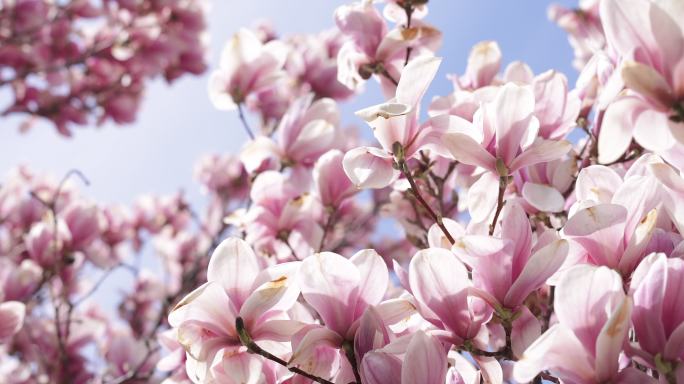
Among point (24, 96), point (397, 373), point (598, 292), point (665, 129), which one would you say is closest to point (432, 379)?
point (397, 373)

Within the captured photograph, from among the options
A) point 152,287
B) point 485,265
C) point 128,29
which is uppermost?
point 485,265

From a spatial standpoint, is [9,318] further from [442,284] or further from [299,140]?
[442,284]

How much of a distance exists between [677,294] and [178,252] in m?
2.67

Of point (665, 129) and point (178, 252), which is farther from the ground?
point (665, 129)

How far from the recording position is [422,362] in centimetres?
62

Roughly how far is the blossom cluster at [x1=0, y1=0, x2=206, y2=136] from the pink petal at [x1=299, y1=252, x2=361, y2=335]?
99.6 inches

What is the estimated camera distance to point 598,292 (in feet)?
1.80

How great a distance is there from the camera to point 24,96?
293cm

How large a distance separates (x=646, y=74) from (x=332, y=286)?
379mm

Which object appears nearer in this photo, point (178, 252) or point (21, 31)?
point (21, 31)

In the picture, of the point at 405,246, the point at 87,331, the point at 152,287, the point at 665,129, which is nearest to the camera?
the point at 665,129

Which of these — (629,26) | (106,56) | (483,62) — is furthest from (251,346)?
(106,56)

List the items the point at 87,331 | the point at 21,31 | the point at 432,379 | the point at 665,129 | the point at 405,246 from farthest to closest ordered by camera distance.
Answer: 1. the point at 405,246
2. the point at 21,31
3. the point at 87,331
4. the point at 432,379
5. the point at 665,129

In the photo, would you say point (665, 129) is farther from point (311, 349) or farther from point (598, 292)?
point (311, 349)
